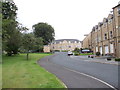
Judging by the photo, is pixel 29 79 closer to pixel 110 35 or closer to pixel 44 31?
pixel 110 35

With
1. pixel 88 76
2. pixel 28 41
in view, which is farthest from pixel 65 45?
pixel 88 76

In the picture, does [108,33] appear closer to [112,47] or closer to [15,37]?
[112,47]

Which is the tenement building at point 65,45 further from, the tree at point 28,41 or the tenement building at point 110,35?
the tree at point 28,41

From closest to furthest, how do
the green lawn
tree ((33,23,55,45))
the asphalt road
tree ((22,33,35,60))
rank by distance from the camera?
the green lawn, the asphalt road, tree ((22,33,35,60)), tree ((33,23,55,45))

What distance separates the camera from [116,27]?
98.1ft

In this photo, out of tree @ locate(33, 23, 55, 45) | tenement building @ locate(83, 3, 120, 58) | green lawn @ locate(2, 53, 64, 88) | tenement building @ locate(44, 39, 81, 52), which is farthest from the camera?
tenement building @ locate(44, 39, 81, 52)

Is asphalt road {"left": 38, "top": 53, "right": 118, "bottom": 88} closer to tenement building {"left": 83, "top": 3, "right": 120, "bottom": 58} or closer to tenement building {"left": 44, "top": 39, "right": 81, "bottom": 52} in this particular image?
tenement building {"left": 83, "top": 3, "right": 120, "bottom": 58}

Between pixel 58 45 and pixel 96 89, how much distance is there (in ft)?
387

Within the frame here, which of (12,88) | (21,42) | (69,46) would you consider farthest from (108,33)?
(69,46)

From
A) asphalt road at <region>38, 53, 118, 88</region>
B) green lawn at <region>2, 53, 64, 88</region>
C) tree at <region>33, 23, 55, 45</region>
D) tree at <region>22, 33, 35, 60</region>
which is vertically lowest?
asphalt road at <region>38, 53, 118, 88</region>

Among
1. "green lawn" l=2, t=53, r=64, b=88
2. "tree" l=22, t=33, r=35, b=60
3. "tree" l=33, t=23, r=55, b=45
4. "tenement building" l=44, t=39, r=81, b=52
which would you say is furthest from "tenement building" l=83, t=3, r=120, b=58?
"tenement building" l=44, t=39, r=81, b=52

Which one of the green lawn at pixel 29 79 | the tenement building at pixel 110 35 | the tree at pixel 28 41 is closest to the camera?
the green lawn at pixel 29 79

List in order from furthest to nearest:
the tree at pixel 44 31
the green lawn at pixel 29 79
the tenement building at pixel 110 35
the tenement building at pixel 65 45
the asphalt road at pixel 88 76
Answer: the tenement building at pixel 65 45 < the tree at pixel 44 31 < the tenement building at pixel 110 35 < the asphalt road at pixel 88 76 < the green lawn at pixel 29 79

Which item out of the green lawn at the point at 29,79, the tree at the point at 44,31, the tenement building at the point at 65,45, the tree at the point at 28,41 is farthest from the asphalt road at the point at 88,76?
the tenement building at the point at 65,45
